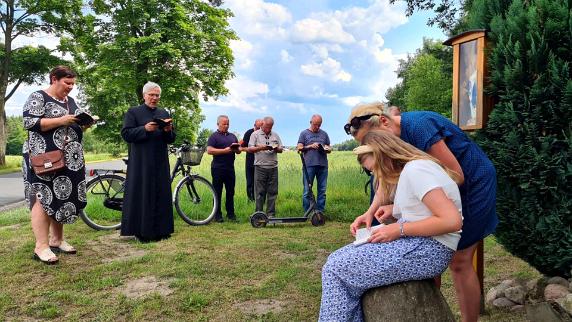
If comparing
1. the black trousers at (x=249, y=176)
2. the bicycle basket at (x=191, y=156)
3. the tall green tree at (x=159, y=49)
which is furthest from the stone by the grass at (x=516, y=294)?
the tall green tree at (x=159, y=49)

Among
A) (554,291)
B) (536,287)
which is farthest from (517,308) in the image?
(554,291)

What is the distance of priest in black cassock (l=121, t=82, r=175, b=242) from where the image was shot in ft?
21.6

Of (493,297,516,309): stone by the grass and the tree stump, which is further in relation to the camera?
(493,297,516,309): stone by the grass

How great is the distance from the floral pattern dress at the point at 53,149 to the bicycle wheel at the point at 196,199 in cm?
284

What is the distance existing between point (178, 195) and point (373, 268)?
21.3 feet

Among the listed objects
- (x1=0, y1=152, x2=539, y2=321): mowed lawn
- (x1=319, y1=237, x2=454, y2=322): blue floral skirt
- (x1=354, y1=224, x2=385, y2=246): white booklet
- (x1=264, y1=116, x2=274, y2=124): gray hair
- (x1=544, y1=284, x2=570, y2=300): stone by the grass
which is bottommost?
(x1=0, y1=152, x2=539, y2=321): mowed lawn

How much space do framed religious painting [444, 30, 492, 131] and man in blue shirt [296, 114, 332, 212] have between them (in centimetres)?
468

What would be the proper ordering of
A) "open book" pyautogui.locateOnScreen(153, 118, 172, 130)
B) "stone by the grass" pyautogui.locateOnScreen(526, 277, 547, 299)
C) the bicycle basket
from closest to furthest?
"stone by the grass" pyautogui.locateOnScreen(526, 277, 547, 299), "open book" pyautogui.locateOnScreen(153, 118, 172, 130), the bicycle basket

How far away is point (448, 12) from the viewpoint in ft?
57.0

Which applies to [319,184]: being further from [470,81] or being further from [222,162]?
[470,81]

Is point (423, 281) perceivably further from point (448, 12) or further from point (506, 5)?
point (448, 12)

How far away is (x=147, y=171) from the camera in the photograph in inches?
261

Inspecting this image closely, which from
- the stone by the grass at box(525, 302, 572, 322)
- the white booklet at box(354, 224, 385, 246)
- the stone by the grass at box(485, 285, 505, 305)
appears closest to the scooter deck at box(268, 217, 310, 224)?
the stone by the grass at box(485, 285, 505, 305)

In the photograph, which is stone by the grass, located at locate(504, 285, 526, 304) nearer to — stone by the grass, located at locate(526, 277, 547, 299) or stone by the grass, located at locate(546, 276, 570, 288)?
stone by the grass, located at locate(526, 277, 547, 299)
